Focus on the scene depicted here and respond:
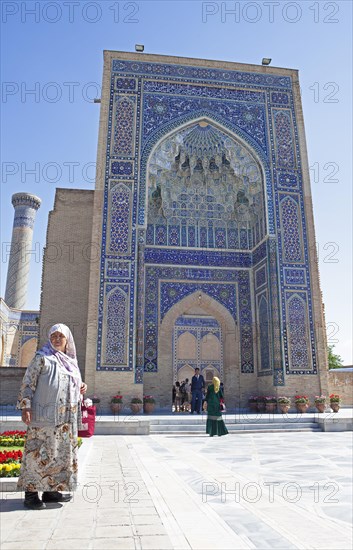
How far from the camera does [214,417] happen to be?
277 inches

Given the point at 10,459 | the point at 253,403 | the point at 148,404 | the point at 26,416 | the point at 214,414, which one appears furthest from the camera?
the point at 253,403

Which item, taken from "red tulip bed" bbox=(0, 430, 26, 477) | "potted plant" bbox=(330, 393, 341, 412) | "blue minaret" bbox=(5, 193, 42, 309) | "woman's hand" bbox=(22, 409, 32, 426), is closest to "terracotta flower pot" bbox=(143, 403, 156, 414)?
"potted plant" bbox=(330, 393, 341, 412)

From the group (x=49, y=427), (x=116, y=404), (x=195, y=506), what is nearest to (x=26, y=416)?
(x=49, y=427)

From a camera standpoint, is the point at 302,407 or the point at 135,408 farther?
the point at 302,407

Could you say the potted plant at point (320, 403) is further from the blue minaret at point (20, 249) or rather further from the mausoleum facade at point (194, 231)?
the blue minaret at point (20, 249)

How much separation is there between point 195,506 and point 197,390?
7385mm

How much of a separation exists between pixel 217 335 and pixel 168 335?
4.72 metres

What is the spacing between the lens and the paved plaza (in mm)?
1989

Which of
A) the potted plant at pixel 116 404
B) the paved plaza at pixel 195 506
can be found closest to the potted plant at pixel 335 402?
the potted plant at pixel 116 404

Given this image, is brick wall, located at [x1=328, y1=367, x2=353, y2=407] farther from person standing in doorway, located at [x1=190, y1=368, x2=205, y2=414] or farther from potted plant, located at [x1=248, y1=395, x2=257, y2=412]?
person standing in doorway, located at [x1=190, y1=368, x2=205, y2=414]

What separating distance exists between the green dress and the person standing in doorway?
8.60ft

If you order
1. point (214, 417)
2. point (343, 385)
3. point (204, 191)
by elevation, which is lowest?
point (214, 417)

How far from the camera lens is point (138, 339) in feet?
32.5

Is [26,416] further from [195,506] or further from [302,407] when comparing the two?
[302,407]
